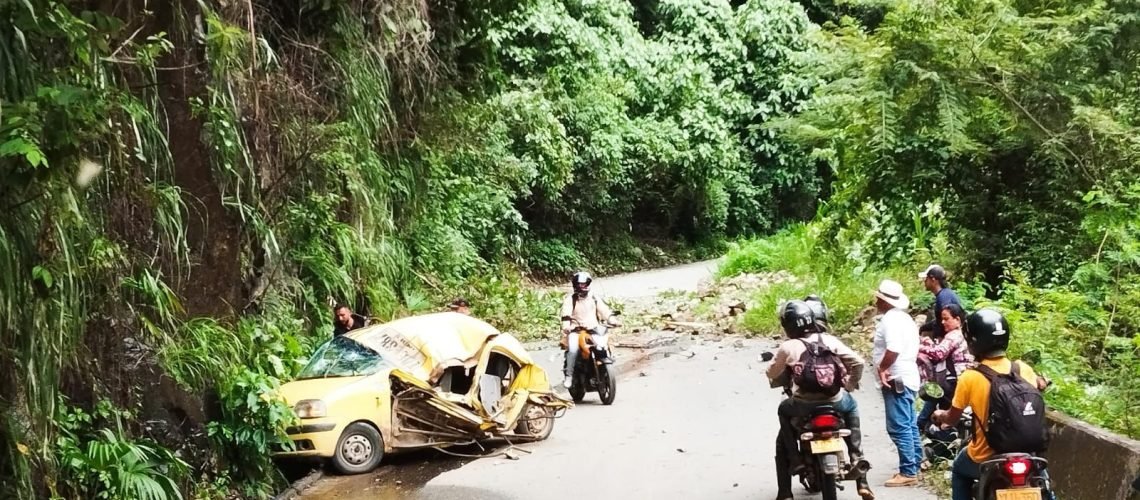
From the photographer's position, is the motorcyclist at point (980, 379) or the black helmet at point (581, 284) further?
the black helmet at point (581, 284)

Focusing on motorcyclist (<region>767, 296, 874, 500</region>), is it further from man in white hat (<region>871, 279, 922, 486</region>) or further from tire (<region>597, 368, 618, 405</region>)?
tire (<region>597, 368, 618, 405</region>)

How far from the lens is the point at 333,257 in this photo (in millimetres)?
12883

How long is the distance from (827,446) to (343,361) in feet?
17.5

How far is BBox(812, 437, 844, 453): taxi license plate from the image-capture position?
6918 mm

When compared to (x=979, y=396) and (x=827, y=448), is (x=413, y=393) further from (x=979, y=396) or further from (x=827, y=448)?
(x=979, y=396)

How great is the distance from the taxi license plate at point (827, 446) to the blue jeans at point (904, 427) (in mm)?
1181

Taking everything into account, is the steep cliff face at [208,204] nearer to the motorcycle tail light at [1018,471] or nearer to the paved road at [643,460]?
the paved road at [643,460]

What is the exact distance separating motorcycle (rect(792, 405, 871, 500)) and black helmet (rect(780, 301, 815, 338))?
1.76ft

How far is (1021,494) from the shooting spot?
535 cm

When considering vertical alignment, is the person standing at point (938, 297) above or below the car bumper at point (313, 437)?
above

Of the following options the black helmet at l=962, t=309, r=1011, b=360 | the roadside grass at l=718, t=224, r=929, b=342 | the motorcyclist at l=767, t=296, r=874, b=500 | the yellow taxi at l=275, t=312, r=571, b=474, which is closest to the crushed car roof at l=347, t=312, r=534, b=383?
the yellow taxi at l=275, t=312, r=571, b=474

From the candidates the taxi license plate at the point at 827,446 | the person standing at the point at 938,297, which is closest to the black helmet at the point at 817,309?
the taxi license plate at the point at 827,446

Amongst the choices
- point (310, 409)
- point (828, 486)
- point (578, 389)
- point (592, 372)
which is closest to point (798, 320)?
point (828, 486)

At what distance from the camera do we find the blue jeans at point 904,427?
7.94 m
